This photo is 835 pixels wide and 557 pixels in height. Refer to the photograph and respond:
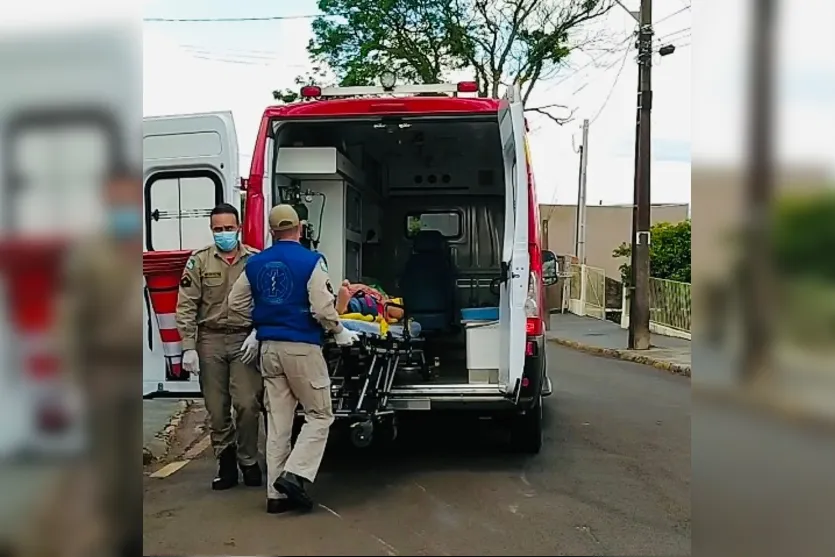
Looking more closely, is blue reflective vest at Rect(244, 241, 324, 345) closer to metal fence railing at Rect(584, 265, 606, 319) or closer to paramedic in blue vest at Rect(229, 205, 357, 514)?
paramedic in blue vest at Rect(229, 205, 357, 514)

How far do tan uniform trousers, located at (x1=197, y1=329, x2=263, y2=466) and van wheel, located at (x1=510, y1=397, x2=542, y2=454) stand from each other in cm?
187

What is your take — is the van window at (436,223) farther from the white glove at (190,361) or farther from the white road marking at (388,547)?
the white road marking at (388,547)

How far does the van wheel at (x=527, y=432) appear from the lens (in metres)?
6.12

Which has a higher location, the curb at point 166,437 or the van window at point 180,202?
the van window at point 180,202

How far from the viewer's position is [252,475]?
A: 550 centimetres

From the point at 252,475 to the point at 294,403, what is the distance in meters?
0.73

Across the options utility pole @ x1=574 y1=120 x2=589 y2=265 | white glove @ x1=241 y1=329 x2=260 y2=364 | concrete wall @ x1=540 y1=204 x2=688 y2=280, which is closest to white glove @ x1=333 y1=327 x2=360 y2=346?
white glove @ x1=241 y1=329 x2=260 y2=364

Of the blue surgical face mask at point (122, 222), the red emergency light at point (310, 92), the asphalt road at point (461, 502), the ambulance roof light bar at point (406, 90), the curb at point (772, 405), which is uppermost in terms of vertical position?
the ambulance roof light bar at point (406, 90)

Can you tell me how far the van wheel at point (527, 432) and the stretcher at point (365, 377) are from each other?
0.97 meters

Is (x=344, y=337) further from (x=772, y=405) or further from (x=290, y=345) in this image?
(x=772, y=405)

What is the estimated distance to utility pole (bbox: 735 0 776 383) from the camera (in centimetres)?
185

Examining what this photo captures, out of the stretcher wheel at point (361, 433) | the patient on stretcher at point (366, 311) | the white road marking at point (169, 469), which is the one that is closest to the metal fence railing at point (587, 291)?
the patient on stretcher at point (366, 311)

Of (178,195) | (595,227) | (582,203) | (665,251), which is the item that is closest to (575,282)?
(582,203)

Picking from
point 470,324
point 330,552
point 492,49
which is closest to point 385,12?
point 492,49
